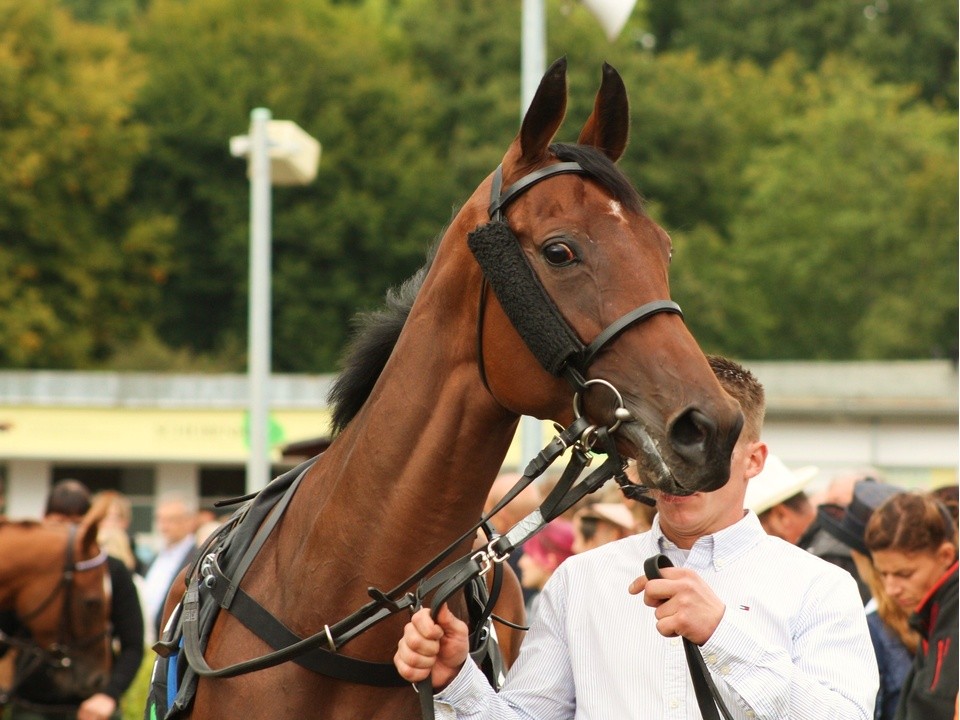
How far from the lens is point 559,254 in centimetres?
281

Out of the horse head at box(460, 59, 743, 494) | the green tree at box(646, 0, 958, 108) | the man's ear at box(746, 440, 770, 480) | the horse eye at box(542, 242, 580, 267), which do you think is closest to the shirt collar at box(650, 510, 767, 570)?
the man's ear at box(746, 440, 770, 480)

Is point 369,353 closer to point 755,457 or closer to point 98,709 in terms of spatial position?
point 755,457

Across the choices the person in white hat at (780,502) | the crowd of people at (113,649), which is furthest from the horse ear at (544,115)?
the crowd of people at (113,649)

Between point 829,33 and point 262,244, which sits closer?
point 262,244

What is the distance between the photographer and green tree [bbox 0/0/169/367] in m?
34.1

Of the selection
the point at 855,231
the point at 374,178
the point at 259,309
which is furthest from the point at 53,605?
the point at 855,231

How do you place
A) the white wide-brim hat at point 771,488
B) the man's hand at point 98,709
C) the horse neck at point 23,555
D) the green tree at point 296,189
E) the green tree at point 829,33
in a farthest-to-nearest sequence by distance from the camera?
1. the green tree at point 829,33
2. the green tree at point 296,189
3. the man's hand at point 98,709
4. the horse neck at point 23,555
5. the white wide-brim hat at point 771,488

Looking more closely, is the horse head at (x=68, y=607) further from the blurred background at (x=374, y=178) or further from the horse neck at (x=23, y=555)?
the blurred background at (x=374, y=178)

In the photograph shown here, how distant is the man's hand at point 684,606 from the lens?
2.59 m

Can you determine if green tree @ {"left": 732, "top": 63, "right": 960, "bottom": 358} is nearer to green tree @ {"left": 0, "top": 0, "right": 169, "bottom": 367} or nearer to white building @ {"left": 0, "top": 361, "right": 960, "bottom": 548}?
white building @ {"left": 0, "top": 361, "right": 960, "bottom": 548}

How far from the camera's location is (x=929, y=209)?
1451 inches

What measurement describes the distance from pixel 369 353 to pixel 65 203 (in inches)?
1370

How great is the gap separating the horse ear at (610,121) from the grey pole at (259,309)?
6.75 metres

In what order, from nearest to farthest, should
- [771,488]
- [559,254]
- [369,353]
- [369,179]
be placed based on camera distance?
[559,254] → [369,353] → [771,488] → [369,179]
